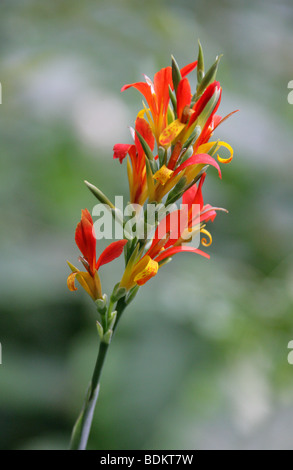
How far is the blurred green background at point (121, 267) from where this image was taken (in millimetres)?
1104

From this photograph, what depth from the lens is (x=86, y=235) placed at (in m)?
0.46

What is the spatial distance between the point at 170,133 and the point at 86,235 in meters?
0.12

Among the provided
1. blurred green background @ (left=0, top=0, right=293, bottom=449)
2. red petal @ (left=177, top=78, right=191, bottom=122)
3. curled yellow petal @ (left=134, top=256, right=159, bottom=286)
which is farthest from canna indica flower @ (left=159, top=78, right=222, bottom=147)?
blurred green background @ (left=0, top=0, right=293, bottom=449)

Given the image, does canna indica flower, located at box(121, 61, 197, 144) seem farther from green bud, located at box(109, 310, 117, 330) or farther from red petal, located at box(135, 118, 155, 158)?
green bud, located at box(109, 310, 117, 330)

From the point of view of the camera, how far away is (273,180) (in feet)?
5.22

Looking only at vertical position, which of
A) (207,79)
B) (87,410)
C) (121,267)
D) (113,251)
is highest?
(121,267)

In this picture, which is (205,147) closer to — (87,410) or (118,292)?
(118,292)

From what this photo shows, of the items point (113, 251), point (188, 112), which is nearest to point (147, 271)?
point (113, 251)

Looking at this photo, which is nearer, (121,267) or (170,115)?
(170,115)

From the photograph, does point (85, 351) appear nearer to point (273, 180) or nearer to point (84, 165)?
point (84, 165)

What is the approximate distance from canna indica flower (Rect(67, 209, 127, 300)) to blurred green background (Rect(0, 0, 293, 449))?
0.63 metres

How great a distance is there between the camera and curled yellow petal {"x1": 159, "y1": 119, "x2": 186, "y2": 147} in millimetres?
431
